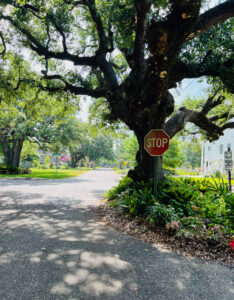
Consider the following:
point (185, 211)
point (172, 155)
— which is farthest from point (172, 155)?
point (185, 211)

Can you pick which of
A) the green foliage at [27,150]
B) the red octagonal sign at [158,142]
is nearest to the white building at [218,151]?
the red octagonal sign at [158,142]

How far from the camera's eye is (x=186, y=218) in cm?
447

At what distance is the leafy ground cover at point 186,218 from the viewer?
3.82 metres

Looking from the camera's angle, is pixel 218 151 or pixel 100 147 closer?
pixel 218 151

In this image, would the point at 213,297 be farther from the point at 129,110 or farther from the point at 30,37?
the point at 30,37

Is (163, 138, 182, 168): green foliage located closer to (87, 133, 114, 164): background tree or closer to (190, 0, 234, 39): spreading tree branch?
(190, 0, 234, 39): spreading tree branch

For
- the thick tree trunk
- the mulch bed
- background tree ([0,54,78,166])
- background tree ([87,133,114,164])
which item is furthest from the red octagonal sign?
background tree ([87,133,114,164])

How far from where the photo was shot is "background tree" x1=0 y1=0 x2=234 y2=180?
446 cm

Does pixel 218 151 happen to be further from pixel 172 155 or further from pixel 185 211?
pixel 185 211

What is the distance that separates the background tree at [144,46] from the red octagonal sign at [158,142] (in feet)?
2.74

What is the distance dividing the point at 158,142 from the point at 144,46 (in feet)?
9.56

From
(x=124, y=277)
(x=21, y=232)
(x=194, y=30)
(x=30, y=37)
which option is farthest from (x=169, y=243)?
(x=30, y=37)

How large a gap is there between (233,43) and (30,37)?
24.5 ft

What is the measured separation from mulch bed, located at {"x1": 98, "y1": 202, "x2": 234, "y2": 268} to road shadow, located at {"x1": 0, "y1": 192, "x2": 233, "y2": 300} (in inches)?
9.9
